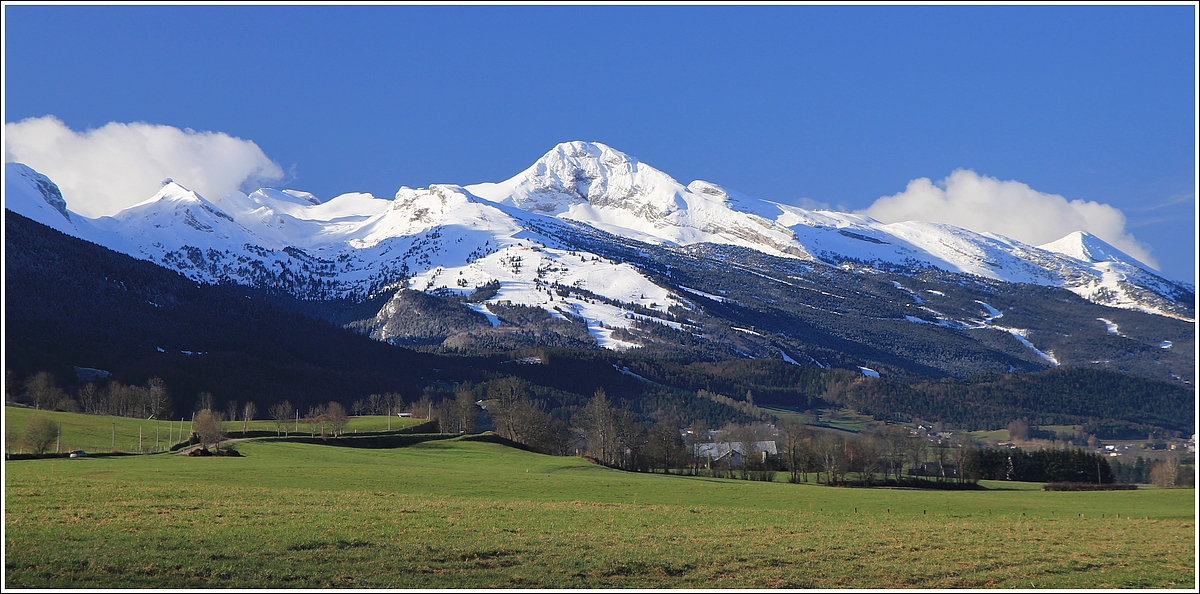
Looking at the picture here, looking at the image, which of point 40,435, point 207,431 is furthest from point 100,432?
point 40,435

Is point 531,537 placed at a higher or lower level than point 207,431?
lower

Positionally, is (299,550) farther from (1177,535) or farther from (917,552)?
(1177,535)

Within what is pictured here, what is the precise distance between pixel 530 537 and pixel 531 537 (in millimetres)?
43

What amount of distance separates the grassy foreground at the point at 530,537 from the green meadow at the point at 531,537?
13cm

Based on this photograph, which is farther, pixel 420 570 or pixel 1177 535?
pixel 1177 535

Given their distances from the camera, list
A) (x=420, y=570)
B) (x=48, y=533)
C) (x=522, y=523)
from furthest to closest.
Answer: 1. (x=522, y=523)
2. (x=48, y=533)
3. (x=420, y=570)

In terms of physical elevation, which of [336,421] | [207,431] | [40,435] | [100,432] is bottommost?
[100,432]

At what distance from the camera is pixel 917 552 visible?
4253 cm

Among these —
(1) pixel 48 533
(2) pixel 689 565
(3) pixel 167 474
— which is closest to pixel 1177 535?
(2) pixel 689 565

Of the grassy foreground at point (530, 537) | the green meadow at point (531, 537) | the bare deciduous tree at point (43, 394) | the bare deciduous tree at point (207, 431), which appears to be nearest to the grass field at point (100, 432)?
the bare deciduous tree at point (207, 431)

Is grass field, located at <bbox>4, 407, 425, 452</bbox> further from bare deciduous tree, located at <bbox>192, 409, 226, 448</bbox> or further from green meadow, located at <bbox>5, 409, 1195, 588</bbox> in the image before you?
green meadow, located at <bbox>5, 409, 1195, 588</bbox>

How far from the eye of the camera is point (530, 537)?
1689 inches

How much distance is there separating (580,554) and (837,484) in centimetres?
8362

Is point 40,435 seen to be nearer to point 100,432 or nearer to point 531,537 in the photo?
point 100,432
